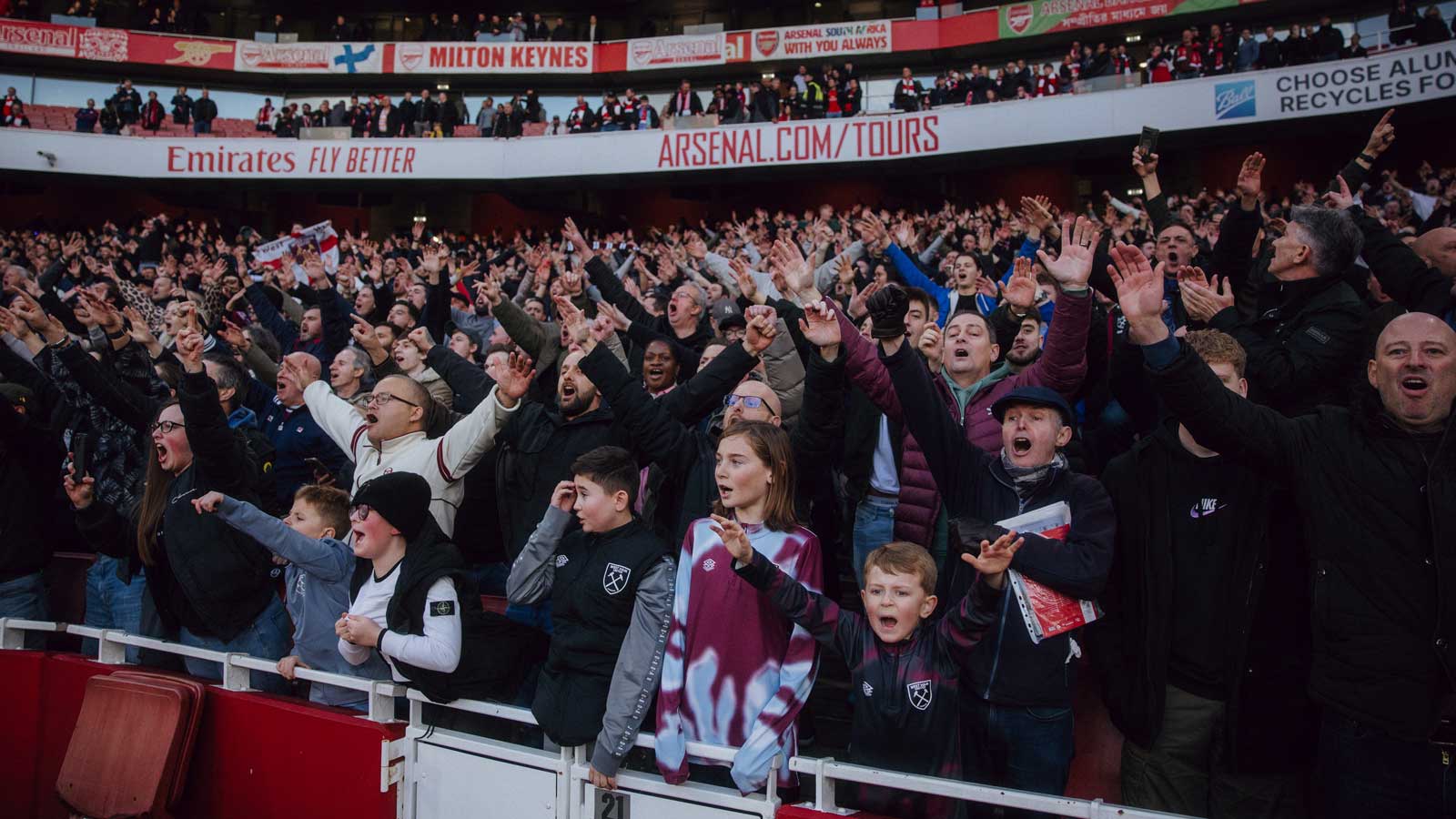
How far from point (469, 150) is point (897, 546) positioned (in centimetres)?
2065

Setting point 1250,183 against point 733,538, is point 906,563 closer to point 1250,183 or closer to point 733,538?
point 733,538

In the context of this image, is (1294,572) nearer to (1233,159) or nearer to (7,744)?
(7,744)

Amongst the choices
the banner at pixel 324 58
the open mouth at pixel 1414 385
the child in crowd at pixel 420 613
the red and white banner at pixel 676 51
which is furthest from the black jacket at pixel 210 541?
the banner at pixel 324 58

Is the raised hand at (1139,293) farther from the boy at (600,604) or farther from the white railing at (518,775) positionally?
the boy at (600,604)

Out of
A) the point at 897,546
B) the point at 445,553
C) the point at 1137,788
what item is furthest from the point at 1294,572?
the point at 445,553

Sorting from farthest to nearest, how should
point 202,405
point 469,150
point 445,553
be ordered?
point 469,150 → point 202,405 → point 445,553

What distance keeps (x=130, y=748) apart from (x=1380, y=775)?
13.9 ft

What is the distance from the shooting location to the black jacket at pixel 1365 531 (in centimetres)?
218

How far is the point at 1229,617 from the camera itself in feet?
8.52

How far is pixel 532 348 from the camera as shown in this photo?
5.32 metres

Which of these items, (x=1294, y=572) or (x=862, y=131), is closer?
(x=1294, y=572)

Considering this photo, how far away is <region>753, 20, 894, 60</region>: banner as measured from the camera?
74.7 feet

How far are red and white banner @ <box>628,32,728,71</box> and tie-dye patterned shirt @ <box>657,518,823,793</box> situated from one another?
22.3 metres

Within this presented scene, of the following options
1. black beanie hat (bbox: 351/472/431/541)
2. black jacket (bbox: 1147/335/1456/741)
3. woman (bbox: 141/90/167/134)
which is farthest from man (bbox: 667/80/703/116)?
black jacket (bbox: 1147/335/1456/741)
